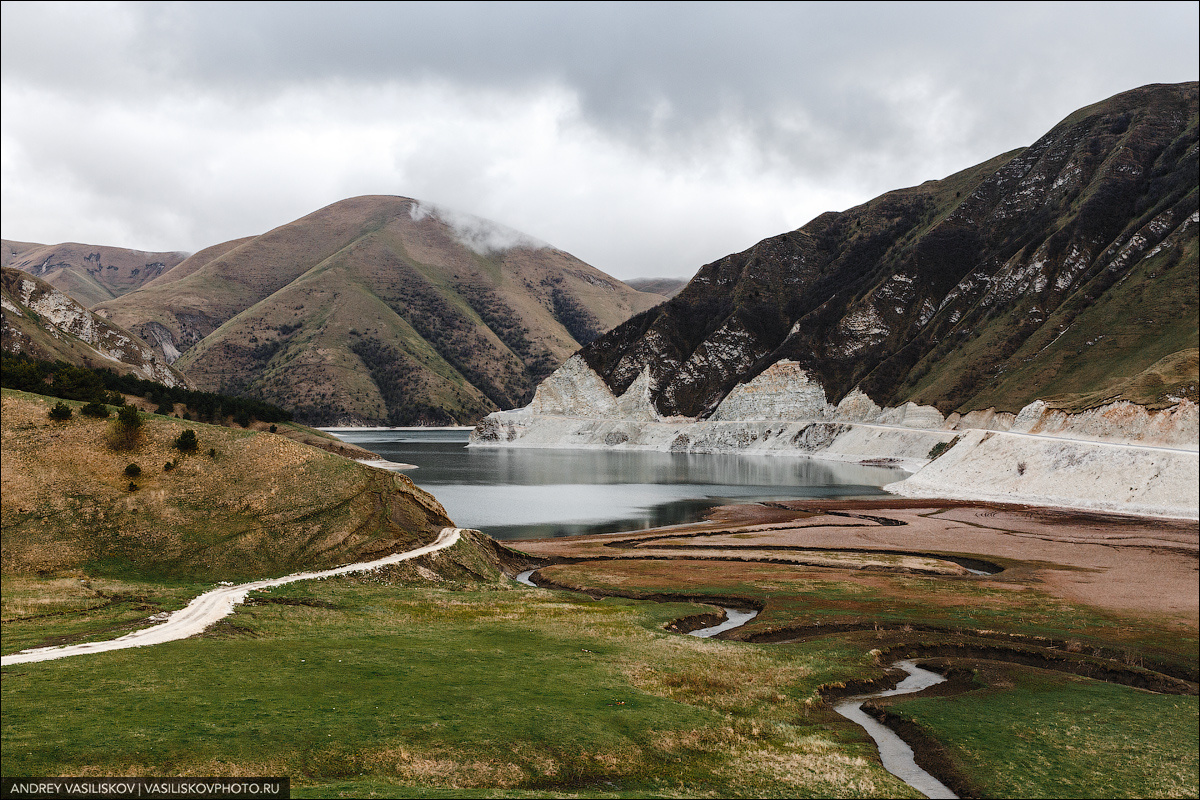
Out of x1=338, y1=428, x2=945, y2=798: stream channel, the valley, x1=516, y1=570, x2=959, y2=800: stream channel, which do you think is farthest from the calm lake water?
x1=516, y1=570, x2=959, y2=800: stream channel

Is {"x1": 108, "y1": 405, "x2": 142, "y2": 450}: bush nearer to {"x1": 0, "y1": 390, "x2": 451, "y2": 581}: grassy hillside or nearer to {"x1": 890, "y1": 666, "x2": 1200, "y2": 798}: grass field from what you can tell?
{"x1": 0, "y1": 390, "x2": 451, "y2": 581}: grassy hillside

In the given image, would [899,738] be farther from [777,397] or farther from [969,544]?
[777,397]

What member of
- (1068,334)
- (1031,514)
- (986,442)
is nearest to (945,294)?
(1068,334)

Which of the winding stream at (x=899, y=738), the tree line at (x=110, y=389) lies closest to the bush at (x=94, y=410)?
the tree line at (x=110, y=389)

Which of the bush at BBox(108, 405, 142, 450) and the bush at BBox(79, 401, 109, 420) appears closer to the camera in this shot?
the bush at BBox(108, 405, 142, 450)

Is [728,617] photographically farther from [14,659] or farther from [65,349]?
[65,349]

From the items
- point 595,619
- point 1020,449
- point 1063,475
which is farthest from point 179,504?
point 1020,449
